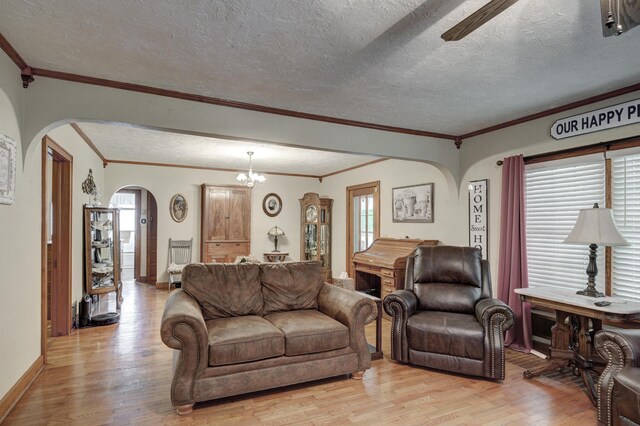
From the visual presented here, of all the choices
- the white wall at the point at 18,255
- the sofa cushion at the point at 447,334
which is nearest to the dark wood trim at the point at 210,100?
the white wall at the point at 18,255

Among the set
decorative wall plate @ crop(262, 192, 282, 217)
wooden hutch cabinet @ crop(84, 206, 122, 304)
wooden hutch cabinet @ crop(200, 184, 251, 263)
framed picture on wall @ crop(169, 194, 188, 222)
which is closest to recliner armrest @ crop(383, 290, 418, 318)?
wooden hutch cabinet @ crop(84, 206, 122, 304)

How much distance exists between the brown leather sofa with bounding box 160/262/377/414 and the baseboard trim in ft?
3.65

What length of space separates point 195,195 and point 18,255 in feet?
15.7

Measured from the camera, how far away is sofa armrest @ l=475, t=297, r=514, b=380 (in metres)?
2.95

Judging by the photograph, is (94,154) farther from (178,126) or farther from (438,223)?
(438,223)

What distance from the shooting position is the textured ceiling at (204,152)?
474cm

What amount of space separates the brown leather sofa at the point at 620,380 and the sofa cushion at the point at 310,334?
1720 mm

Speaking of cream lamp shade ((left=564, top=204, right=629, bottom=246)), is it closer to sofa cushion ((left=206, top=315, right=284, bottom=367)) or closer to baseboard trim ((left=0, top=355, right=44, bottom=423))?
sofa cushion ((left=206, top=315, right=284, bottom=367))

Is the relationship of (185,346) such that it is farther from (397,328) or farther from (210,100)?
(210,100)

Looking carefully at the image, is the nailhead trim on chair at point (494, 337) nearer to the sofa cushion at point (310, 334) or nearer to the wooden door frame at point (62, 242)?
the sofa cushion at point (310, 334)

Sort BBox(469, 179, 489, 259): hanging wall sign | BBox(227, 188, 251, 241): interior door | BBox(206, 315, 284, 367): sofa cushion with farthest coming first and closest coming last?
BBox(227, 188, 251, 241): interior door < BBox(469, 179, 489, 259): hanging wall sign < BBox(206, 315, 284, 367): sofa cushion

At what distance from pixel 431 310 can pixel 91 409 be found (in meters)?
2.90

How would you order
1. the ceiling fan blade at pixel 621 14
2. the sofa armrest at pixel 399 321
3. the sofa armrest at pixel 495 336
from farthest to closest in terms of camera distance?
the sofa armrest at pixel 399 321, the sofa armrest at pixel 495 336, the ceiling fan blade at pixel 621 14

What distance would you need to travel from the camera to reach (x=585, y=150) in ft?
11.0
